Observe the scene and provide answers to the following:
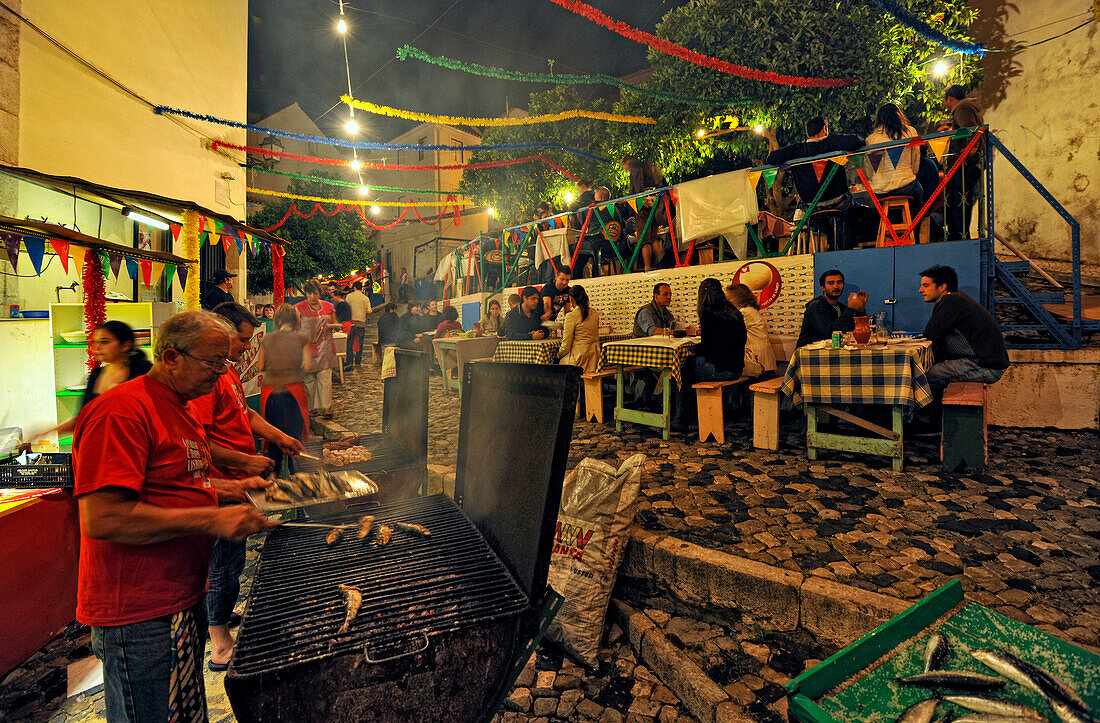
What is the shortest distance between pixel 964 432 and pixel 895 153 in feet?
15.8

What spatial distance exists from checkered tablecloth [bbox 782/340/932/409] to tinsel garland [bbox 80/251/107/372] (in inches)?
311

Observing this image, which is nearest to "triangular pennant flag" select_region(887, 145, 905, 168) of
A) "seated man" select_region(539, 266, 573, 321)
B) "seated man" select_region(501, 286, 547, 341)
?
"seated man" select_region(539, 266, 573, 321)

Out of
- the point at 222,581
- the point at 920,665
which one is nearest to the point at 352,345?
the point at 222,581

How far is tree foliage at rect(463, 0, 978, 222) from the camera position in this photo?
32.6 ft

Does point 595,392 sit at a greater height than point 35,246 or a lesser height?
lesser

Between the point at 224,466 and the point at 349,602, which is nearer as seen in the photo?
the point at 349,602

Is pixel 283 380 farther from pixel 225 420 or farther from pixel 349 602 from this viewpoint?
pixel 349 602

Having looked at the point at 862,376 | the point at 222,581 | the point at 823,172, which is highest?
the point at 823,172

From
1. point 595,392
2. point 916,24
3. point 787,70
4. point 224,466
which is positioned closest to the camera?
point 224,466

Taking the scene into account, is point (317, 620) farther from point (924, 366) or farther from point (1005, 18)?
point (1005, 18)

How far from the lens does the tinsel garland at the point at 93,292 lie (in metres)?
5.21

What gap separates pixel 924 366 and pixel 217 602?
22.4 ft

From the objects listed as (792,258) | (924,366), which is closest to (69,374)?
(924,366)

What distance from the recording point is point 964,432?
4.55 m
